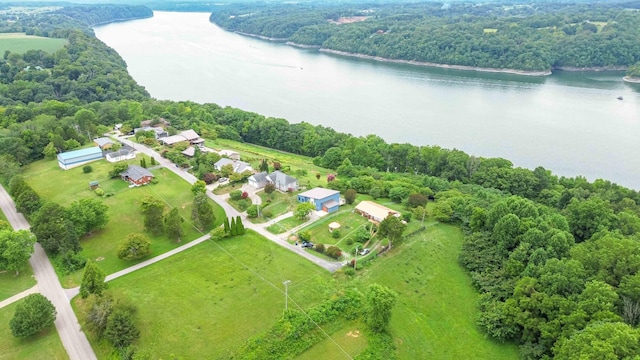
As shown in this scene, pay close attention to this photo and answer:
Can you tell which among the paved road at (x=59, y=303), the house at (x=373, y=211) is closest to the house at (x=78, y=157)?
the paved road at (x=59, y=303)

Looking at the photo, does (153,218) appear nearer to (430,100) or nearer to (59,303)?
(59,303)

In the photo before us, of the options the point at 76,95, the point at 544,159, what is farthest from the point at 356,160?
the point at 76,95

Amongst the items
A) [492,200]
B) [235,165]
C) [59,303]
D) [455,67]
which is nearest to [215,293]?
[59,303]

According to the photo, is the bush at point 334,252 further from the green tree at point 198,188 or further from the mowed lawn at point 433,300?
the green tree at point 198,188

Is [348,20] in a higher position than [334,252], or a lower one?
higher

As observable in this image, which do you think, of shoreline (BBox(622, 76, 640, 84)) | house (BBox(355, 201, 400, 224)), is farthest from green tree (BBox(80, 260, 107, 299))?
shoreline (BBox(622, 76, 640, 84))

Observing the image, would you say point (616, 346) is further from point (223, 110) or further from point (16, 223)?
point (223, 110)

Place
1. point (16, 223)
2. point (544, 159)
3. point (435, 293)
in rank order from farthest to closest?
point (544, 159) < point (16, 223) < point (435, 293)
